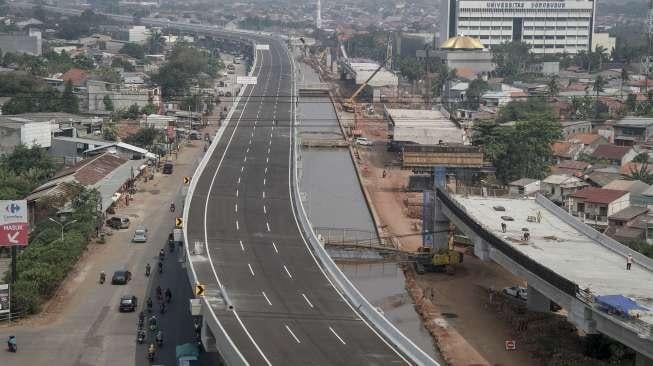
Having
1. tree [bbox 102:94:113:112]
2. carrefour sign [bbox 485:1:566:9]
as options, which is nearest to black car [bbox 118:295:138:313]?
tree [bbox 102:94:113:112]

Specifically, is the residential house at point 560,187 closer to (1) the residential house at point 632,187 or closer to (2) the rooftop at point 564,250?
(1) the residential house at point 632,187

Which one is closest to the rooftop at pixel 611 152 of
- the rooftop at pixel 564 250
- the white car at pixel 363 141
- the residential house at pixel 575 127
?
the residential house at pixel 575 127

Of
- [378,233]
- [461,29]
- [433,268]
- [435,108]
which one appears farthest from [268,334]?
[461,29]

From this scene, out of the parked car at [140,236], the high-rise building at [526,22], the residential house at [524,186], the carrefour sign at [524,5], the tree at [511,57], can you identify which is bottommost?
the parked car at [140,236]

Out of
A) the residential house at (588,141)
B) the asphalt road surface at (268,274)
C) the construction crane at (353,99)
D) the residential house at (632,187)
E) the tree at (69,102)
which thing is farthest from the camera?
the construction crane at (353,99)

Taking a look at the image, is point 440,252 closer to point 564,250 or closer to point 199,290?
point 564,250

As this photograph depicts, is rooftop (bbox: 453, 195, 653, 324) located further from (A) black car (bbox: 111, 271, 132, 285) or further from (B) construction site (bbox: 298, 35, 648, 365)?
(A) black car (bbox: 111, 271, 132, 285)
